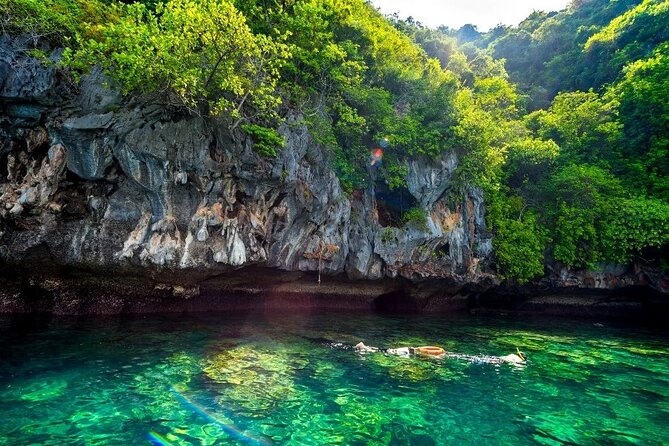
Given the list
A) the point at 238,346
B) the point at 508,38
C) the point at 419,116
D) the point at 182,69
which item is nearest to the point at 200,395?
the point at 238,346

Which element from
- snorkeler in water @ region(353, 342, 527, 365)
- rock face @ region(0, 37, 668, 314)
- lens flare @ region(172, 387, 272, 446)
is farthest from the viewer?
rock face @ region(0, 37, 668, 314)

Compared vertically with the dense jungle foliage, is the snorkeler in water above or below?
below

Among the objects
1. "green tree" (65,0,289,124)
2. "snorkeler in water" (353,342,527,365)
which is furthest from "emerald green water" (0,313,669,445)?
"green tree" (65,0,289,124)

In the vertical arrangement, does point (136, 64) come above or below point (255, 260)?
above

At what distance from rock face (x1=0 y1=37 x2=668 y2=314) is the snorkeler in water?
657 cm

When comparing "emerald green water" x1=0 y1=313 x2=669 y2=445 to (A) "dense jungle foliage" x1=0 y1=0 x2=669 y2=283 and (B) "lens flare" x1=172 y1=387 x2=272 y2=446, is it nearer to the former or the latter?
Result: (B) "lens flare" x1=172 y1=387 x2=272 y2=446

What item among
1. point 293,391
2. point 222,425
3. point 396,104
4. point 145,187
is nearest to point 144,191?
point 145,187

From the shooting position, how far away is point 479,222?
74.7ft

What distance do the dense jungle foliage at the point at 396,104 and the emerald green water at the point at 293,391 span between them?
830 cm

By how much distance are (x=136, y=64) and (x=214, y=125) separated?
3622mm

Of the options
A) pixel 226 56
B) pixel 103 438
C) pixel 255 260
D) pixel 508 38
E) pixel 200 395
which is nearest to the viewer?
pixel 103 438

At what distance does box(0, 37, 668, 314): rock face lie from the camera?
12.7 meters

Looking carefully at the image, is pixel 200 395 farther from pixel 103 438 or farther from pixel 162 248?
pixel 162 248

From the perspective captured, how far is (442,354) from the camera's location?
40.0ft
